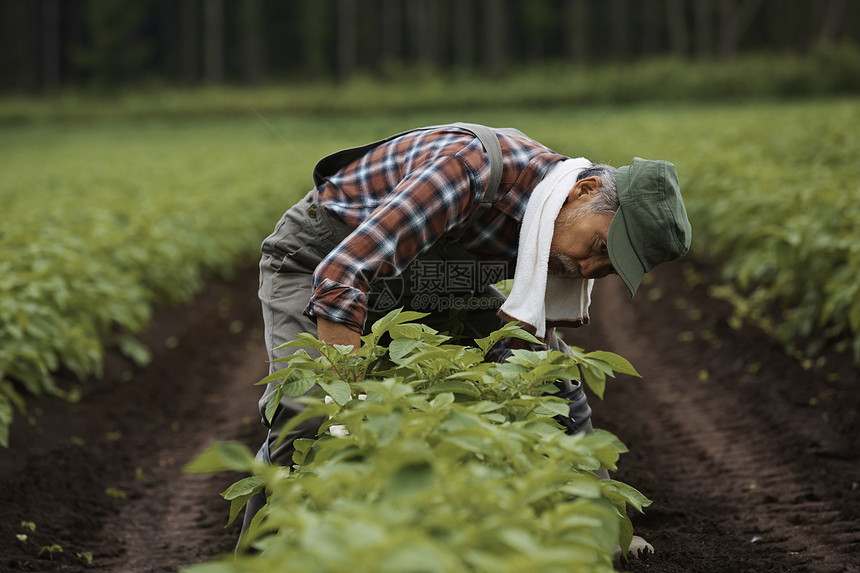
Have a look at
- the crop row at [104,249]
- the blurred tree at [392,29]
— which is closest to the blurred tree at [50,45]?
the blurred tree at [392,29]

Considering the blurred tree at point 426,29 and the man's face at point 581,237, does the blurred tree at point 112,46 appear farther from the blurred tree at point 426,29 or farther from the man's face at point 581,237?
the man's face at point 581,237

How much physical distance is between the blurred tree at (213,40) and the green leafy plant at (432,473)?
46.8 metres

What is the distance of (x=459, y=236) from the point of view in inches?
104

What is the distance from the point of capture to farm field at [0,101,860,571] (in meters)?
3.36

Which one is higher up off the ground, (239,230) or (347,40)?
(347,40)

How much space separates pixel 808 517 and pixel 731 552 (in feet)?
1.71

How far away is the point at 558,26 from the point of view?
56312 millimetres

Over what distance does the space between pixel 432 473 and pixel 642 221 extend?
1.22 metres

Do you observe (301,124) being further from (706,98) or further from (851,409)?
(851,409)

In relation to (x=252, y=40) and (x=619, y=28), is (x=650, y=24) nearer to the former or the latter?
(x=619, y=28)

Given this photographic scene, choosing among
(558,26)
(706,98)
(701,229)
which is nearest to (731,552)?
(701,229)

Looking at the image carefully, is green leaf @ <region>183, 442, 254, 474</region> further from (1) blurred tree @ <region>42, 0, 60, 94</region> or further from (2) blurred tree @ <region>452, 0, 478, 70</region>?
(1) blurred tree @ <region>42, 0, 60, 94</region>

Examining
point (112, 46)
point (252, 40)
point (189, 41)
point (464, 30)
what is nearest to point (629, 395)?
A: point (252, 40)

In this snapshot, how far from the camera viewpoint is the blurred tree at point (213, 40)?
151ft
